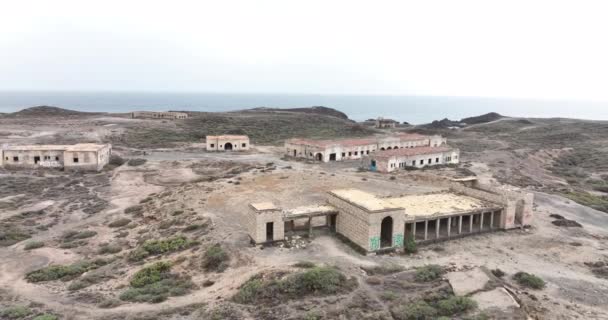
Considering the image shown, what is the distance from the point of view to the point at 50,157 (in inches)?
2103

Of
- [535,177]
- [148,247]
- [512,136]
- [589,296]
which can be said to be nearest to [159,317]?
[148,247]

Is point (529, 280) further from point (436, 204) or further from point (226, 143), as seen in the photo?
point (226, 143)

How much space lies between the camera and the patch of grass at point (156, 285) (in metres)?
20.1

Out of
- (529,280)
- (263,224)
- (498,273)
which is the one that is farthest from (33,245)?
(529,280)

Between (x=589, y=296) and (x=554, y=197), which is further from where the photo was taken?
(x=554, y=197)

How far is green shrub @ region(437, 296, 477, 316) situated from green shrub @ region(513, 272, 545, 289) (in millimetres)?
5211

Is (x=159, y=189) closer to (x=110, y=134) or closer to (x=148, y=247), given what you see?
(x=148, y=247)

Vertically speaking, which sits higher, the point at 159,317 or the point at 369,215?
the point at 369,215

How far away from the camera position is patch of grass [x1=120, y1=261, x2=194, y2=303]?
20.1 m

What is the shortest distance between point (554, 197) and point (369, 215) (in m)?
26.3

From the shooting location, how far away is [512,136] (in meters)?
103

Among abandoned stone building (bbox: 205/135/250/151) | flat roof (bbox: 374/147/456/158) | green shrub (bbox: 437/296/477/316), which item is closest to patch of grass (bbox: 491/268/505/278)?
green shrub (bbox: 437/296/477/316)

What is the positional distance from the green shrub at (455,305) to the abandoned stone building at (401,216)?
7.85 meters

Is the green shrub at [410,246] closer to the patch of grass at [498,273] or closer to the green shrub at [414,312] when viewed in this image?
the patch of grass at [498,273]
